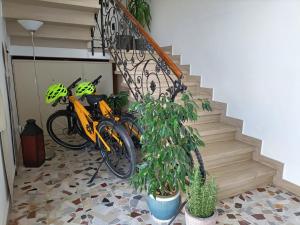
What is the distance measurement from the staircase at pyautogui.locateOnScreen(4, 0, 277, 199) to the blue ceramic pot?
66 centimetres

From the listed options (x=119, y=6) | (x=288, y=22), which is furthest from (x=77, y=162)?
(x=288, y=22)

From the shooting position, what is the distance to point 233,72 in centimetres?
309

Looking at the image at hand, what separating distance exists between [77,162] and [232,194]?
2.01m

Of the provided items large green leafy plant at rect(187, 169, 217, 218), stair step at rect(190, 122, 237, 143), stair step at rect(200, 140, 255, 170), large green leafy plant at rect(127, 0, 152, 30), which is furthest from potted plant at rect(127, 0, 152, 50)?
large green leafy plant at rect(187, 169, 217, 218)

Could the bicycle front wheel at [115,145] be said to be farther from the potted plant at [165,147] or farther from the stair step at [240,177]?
the stair step at [240,177]

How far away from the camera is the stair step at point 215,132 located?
2.89 meters

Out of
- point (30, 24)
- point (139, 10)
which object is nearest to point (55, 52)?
point (30, 24)

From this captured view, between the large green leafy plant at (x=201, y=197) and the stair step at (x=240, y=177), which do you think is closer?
the large green leafy plant at (x=201, y=197)

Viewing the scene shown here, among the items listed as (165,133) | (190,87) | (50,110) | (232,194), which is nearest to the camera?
(165,133)

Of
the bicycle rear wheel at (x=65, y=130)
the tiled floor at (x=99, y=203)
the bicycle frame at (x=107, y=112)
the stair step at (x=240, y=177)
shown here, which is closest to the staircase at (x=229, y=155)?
the stair step at (x=240, y=177)

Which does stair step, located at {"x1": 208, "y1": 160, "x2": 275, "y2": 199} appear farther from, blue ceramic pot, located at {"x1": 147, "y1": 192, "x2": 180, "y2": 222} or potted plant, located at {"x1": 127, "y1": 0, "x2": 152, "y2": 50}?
potted plant, located at {"x1": 127, "y1": 0, "x2": 152, "y2": 50}

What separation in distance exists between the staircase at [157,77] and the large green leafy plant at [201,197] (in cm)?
76

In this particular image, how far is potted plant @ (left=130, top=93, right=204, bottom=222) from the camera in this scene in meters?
1.65

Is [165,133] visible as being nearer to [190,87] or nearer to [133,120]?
[133,120]
